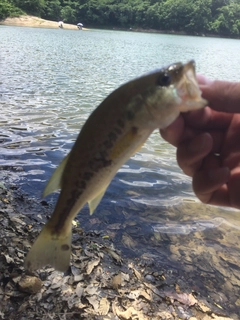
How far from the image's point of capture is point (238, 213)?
6914 mm

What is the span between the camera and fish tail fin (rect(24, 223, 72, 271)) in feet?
6.55

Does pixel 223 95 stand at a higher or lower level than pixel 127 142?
higher

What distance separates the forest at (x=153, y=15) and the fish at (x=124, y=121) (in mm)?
112545

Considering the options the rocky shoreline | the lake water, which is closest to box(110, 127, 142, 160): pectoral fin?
the rocky shoreline

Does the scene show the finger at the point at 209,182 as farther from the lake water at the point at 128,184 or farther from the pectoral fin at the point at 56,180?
the lake water at the point at 128,184

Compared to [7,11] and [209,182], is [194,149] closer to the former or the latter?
[209,182]

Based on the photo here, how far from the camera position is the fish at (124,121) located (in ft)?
5.76

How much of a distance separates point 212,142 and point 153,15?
117 m

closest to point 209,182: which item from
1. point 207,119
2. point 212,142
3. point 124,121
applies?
point 212,142

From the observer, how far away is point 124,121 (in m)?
1.75

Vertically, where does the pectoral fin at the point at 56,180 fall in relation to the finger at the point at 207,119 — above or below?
below

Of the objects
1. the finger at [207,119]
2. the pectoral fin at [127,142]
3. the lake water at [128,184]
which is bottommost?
the lake water at [128,184]

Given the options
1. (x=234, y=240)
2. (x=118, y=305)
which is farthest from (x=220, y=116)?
(x=234, y=240)

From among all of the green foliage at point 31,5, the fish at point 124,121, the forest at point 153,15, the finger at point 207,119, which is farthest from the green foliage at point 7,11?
the fish at point 124,121
